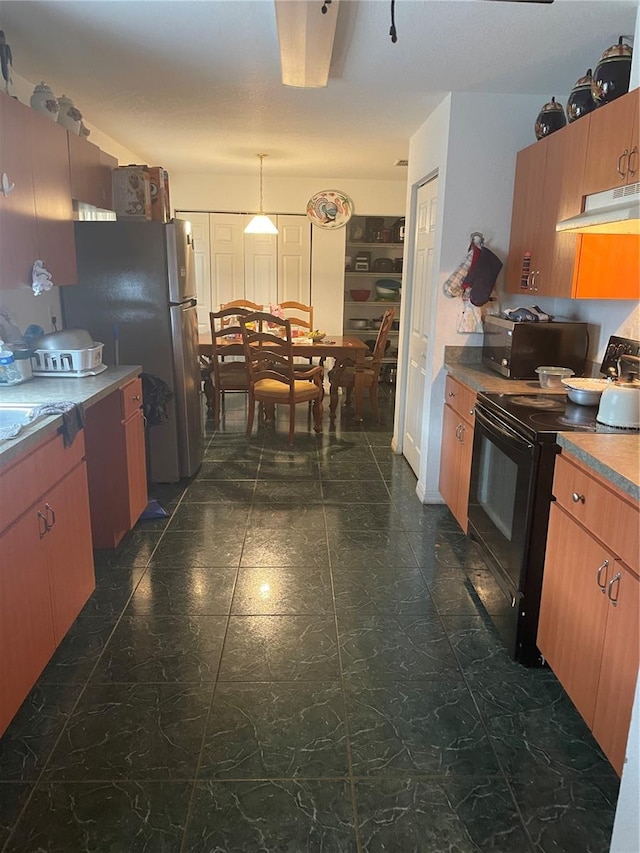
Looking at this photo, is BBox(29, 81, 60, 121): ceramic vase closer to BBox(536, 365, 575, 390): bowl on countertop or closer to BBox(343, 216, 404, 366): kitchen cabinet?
BBox(536, 365, 575, 390): bowl on countertop

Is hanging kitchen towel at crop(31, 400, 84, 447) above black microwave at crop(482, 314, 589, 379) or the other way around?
the other way around

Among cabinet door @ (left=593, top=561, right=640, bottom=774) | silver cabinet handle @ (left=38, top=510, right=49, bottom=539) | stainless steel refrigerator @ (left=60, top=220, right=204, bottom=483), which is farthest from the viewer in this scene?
stainless steel refrigerator @ (left=60, top=220, right=204, bottom=483)

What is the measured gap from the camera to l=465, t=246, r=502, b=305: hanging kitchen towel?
3.26 m

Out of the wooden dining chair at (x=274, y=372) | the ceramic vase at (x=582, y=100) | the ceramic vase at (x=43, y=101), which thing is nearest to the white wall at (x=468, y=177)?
the ceramic vase at (x=582, y=100)

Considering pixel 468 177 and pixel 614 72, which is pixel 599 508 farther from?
pixel 468 177

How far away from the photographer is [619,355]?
2602mm

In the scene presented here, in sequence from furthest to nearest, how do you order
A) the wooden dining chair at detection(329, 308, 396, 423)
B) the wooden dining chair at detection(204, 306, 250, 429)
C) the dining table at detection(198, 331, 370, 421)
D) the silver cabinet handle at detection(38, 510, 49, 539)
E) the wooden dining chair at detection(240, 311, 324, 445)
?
1. the wooden dining chair at detection(329, 308, 396, 423)
2. the dining table at detection(198, 331, 370, 421)
3. the wooden dining chair at detection(204, 306, 250, 429)
4. the wooden dining chair at detection(240, 311, 324, 445)
5. the silver cabinet handle at detection(38, 510, 49, 539)

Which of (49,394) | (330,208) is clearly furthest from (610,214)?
(330,208)

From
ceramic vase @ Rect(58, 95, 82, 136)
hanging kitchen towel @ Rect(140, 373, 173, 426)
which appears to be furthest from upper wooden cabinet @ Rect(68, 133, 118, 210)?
hanging kitchen towel @ Rect(140, 373, 173, 426)

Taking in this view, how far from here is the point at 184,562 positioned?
9.53 feet

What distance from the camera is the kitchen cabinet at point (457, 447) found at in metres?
2.96

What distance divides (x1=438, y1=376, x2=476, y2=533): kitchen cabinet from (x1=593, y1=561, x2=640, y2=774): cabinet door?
4.32ft

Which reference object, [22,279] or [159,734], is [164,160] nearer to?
[22,279]

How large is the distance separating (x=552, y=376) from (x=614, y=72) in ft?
4.02
